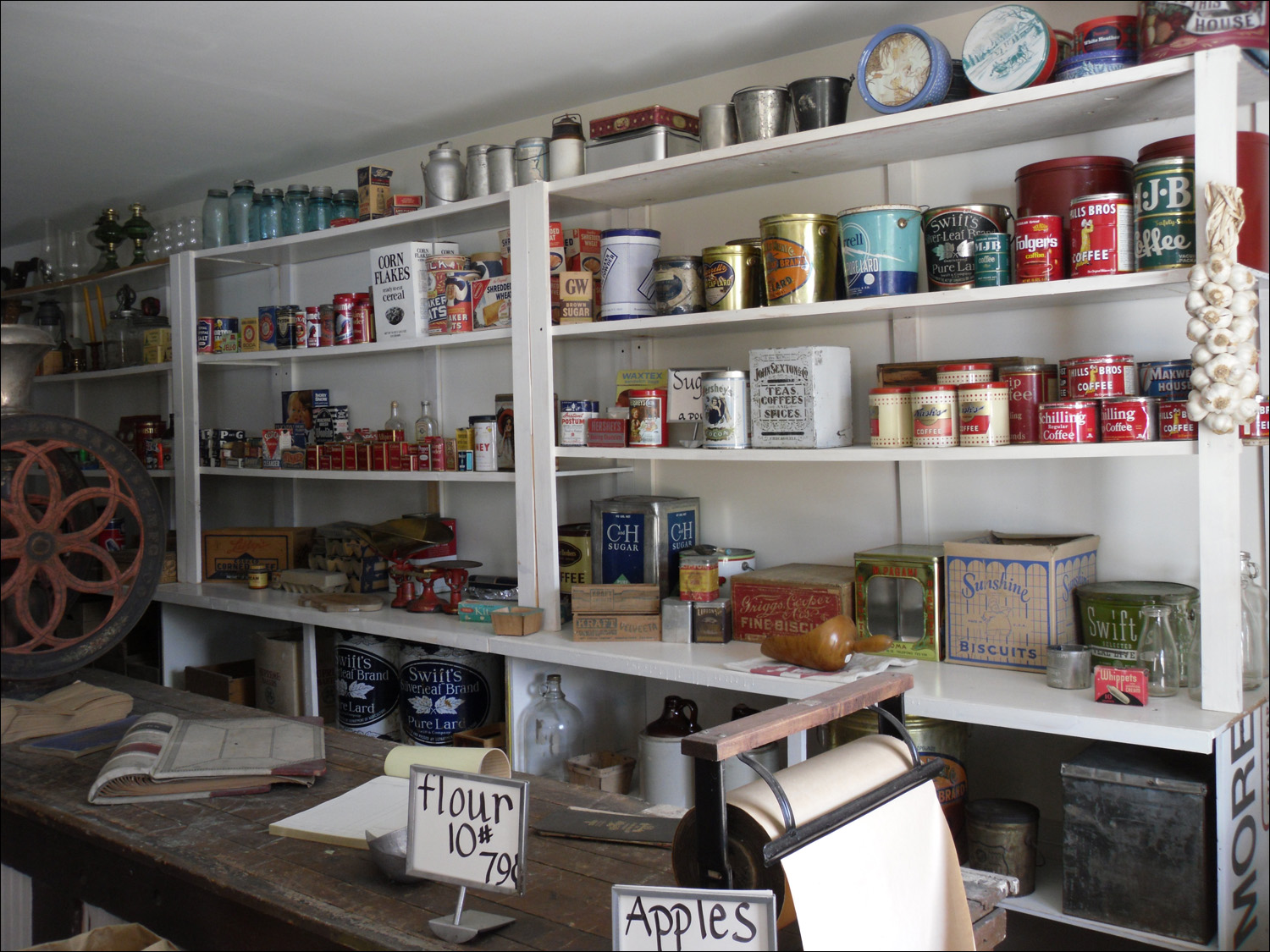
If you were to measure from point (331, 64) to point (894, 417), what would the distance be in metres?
1.80

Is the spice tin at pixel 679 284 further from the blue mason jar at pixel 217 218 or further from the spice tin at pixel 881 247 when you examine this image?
the blue mason jar at pixel 217 218

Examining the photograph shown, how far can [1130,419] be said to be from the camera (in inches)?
80.9

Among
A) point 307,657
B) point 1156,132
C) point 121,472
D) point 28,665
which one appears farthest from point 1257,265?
point 307,657

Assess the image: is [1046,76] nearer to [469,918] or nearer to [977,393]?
[977,393]

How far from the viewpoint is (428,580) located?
334 centimetres

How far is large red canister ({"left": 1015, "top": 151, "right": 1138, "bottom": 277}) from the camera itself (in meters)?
2.17

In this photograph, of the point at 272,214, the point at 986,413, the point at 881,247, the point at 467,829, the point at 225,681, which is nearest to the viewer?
the point at 467,829

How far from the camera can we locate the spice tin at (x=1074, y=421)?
6.91ft

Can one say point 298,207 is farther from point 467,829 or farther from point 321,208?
point 467,829

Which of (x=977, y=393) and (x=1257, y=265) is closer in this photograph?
(x=1257, y=265)

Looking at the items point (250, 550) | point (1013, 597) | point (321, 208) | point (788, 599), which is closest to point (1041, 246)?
point (1013, 597)

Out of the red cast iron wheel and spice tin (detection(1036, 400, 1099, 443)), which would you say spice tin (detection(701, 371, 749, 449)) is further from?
the red cast iron wheel

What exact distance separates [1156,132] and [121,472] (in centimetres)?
218

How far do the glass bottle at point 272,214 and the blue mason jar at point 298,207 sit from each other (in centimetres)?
5
